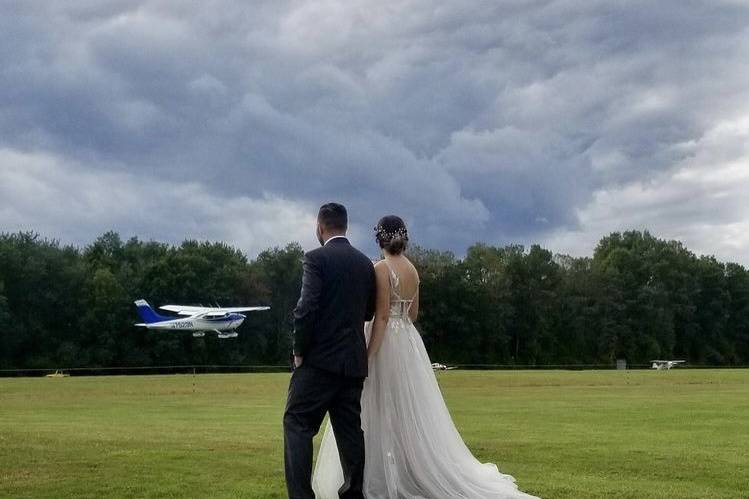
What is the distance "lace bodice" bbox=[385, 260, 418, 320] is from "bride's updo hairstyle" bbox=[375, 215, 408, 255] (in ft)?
0.58

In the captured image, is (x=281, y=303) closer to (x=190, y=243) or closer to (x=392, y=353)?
(x=190, y=243)

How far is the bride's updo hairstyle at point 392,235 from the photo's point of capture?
9094 mm

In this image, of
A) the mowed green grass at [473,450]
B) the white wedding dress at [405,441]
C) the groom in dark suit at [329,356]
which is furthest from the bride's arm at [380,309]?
the mowed green grass at [473,450]

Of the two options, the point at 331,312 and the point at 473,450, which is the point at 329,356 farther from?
the point at 473,450

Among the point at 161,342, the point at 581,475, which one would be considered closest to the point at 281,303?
the point at 161,342

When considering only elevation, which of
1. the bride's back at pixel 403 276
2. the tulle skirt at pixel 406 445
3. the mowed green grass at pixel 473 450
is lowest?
the mowed green grass at pixel 473 450

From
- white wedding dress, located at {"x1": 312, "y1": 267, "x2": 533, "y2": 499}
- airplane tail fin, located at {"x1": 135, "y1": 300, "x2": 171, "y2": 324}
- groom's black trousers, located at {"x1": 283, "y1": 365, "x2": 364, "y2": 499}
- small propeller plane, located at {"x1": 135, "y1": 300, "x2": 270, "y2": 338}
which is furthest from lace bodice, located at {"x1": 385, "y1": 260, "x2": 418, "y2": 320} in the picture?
airplane tail fin, located at {"x1": 135, "y1": 300, "x2": 171, "y2": 324}

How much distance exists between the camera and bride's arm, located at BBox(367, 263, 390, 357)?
28.2ft

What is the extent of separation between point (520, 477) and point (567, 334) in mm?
108205

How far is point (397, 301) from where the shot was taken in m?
9.17

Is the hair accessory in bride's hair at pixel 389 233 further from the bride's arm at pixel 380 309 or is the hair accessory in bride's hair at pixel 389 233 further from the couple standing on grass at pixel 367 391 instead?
the bride's arm at pixel 380 309

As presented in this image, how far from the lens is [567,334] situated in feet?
380

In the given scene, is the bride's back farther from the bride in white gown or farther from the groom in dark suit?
the groom in dark suit

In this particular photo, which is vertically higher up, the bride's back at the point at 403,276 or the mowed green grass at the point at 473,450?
the bride's back at the point at 403,276
